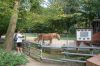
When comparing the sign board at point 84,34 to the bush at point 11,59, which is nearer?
the bush at point 11,59

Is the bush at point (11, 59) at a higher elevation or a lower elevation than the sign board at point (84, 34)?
lower

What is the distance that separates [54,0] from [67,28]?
26.0 metres

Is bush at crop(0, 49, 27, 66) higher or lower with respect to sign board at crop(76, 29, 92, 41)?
lower

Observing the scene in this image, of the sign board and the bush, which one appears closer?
the bush

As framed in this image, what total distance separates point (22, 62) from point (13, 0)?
4708 millimetres

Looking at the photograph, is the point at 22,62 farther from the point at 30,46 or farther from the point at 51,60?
the point at 30,46

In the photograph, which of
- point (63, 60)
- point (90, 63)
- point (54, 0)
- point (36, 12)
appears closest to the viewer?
point (90, 63)

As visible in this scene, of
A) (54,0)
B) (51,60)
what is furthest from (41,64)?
(54,0)

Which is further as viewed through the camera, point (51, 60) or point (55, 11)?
point (55, 11)

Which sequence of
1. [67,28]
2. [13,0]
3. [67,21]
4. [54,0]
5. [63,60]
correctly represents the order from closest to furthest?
[63,60] → [13,0] → [54,0] → [67,21] → [67,28]

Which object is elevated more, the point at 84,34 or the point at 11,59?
the point at 84,34

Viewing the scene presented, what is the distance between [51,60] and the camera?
611 inches

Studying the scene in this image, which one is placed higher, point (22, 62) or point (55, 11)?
point (55, 11)

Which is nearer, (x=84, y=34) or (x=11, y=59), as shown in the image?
(x=11, y=59)
